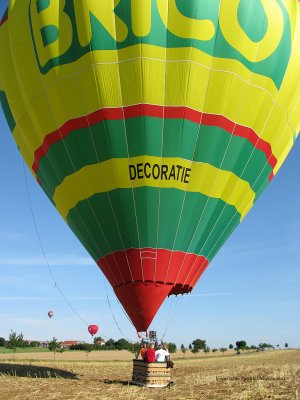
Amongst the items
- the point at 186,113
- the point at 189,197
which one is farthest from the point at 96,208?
the point at 186,113

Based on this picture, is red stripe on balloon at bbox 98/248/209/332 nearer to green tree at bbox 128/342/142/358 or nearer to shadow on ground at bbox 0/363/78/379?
green tree at bbox 128/342/142/358

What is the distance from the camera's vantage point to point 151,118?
13289mm

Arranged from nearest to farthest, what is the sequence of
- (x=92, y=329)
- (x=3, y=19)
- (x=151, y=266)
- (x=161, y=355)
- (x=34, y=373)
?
(x=151, y=266) → (x=161, y=355) → (x=3, y=19) → (x=34, y=373) → (x=92, y=329)

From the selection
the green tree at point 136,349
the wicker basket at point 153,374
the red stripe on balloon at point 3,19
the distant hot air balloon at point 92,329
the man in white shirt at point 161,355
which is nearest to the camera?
the wicker basket at point 153,374

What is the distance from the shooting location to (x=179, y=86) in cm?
1328

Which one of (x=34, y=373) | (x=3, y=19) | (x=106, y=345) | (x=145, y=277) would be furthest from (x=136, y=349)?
(x=106, y=345)

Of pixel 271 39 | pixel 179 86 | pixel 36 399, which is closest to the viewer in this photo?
pixel 36 399

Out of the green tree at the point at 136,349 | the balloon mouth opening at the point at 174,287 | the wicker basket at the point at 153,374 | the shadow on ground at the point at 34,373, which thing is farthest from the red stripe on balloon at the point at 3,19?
the shadow on ground at the point at 34,373

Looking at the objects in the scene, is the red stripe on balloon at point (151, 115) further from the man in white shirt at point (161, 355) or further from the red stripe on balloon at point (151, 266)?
the man in white shirt at point (161, 355)

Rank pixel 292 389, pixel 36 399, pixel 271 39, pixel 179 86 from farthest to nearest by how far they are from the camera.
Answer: pixel 271 39 → pixel 179 86 → pixel 292 389 → pixel 36 399

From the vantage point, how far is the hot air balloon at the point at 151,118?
43.6 ft

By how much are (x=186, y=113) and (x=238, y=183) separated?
9.68ft

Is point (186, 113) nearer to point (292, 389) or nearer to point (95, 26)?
point (95, 26)

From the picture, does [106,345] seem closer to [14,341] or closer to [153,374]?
[14,341]
